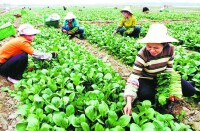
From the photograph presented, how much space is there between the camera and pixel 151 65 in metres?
3.91

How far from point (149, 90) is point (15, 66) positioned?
298cm

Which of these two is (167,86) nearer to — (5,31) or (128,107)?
(128,107)

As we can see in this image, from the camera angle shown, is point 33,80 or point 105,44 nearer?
point 33,80

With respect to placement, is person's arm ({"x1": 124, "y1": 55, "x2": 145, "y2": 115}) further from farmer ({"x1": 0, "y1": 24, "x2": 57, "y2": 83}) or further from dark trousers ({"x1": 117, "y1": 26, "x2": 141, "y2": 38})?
dark trousers ({"x1": 117, "y1": 26, "x2": 141, "y2": 38})

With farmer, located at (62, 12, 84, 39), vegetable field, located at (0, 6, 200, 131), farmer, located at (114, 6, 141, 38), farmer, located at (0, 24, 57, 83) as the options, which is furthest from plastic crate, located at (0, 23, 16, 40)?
farmer, located at (114, 6, 141, 38)

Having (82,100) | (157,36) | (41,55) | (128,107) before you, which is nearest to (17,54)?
(41,55)

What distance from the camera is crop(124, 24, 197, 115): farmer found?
3.53 meters

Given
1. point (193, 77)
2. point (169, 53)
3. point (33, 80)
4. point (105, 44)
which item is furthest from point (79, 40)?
point (169, 53)

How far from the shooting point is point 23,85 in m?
4.98

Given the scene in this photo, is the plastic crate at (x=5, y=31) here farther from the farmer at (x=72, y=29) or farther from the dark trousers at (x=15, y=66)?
the dark trousers at (x=15, y=66)

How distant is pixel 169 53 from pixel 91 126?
157cm

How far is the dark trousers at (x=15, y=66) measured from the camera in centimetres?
550

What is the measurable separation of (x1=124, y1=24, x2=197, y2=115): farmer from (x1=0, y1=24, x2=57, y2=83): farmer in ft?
8.45

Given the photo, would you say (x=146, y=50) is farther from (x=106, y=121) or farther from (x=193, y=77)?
(x=193, y=77)
